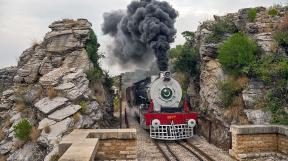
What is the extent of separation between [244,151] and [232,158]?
0.86 metres

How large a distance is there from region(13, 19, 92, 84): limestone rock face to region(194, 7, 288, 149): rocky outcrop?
593 cm

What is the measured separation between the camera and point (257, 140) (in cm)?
960

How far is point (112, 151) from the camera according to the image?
27.7ft

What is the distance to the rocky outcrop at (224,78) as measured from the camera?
13.7 meters

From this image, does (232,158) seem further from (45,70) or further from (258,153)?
(45,70)

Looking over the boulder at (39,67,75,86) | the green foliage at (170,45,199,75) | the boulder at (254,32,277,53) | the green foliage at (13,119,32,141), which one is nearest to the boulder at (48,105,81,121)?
the green foliage at (13,119,32,141)

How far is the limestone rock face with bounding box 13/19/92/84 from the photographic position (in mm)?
17141

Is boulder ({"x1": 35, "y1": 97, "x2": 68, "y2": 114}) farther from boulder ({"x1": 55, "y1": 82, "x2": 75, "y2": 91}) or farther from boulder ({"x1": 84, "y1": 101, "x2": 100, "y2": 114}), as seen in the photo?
boulder ({"x1": 84, "y1": 101, "x2": 100, "y2": 114})

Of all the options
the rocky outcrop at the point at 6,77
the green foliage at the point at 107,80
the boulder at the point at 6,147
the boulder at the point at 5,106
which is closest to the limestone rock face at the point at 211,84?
the green foliage at the point at 107,80

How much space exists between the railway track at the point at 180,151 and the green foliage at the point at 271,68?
13.2ft

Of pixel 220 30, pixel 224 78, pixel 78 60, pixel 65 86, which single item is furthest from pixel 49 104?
pixel 220 30

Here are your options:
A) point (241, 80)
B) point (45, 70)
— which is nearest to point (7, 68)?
point (45, 70)

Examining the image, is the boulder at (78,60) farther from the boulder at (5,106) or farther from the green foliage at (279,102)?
the green foliage at (279,102)

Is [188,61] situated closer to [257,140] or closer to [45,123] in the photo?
[45,123]
